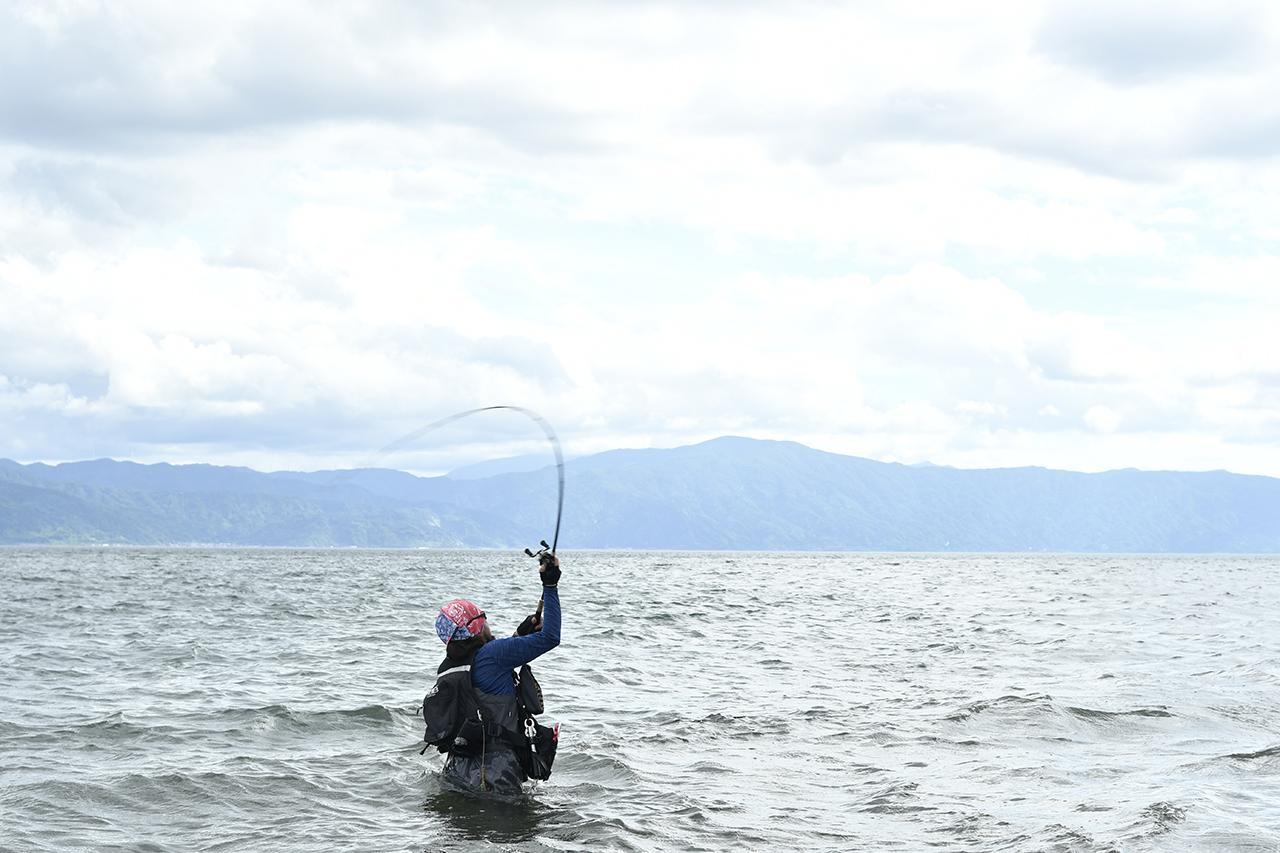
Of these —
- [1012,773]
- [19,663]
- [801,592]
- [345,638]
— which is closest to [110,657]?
[19,663]

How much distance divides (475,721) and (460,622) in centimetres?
103

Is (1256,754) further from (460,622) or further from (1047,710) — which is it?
(460,622)

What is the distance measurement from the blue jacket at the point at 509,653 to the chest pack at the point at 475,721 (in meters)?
0.10

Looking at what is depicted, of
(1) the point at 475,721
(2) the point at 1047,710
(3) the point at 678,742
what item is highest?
(1) the point at 475,721

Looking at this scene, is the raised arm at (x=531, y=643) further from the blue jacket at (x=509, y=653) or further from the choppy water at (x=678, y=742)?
the choppy water at (x=678, y=742)

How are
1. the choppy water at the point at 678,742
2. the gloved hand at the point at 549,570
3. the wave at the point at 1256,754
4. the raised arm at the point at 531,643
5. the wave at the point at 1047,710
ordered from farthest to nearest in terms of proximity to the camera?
the wave at the point at 1047,710 < the wave at the point at 1256,754 < the choppy water at the point at 678,742 < the raised arm at the point at 531,643 < the gloved hand at the point at 549,570

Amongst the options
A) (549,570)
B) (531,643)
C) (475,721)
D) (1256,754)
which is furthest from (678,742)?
(1256,754)

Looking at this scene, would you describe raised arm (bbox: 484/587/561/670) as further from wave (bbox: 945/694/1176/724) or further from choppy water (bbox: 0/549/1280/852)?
wave (bbox: 945/694/1176/724)

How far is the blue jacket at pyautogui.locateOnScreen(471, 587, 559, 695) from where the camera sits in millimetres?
11406

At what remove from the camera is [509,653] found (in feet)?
39.3

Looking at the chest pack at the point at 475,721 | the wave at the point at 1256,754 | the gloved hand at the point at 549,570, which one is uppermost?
the gloved hand at the point at 549,570

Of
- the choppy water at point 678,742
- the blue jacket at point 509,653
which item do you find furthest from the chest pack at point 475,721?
the choppy water at point 678,742

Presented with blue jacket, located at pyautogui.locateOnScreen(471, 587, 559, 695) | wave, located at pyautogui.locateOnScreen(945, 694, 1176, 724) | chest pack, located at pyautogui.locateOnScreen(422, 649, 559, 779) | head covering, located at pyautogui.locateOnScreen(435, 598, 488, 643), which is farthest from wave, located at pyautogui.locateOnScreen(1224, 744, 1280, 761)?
head covering, located at pyautogui.locateOnScreen(435, 598, 488, 643)

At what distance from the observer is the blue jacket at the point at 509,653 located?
1141 cm
